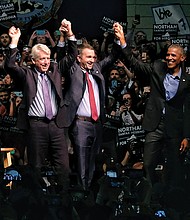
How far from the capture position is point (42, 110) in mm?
9789

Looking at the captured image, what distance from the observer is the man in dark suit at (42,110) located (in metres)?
9.79

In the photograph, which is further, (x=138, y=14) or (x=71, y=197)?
(x=138, y=14)

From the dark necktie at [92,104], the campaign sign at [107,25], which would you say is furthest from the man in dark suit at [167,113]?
the campaign sign at [107,25]

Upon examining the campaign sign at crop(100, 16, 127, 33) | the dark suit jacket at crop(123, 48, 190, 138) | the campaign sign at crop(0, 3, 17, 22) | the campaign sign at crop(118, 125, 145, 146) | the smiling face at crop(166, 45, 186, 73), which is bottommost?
the campaign sign at crop(118, 125, 145, 146)

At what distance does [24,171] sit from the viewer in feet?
31.3

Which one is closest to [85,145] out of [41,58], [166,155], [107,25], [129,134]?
[166,155]

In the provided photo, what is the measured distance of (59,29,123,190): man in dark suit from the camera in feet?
32.9

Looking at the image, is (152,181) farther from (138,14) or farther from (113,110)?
(138,14)

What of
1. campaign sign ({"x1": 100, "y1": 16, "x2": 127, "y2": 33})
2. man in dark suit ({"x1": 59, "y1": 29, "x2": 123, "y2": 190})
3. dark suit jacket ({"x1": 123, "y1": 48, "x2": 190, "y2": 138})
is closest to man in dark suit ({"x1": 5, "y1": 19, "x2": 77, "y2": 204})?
man in dark suit ({"x1": 59, "y1": 29, "x2": 123, "y2": 190})

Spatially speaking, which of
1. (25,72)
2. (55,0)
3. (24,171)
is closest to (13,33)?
(25,72)

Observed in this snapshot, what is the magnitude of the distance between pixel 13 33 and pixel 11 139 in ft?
7.27

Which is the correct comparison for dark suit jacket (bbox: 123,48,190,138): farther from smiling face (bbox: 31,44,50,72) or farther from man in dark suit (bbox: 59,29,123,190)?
smiling face (bbox: 31,44,50,72)

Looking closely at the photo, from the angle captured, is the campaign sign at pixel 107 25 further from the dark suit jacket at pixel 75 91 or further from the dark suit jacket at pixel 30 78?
the dark suit jacket at pixel 30 78

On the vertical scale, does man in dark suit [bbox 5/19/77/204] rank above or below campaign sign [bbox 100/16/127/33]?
below
